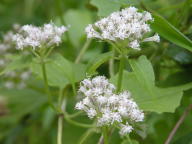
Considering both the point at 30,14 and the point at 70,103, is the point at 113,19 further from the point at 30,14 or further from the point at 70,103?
the point at 30,14

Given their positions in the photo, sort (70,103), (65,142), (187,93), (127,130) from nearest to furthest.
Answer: (127,130)
(187,93)
(65,142)
(70,103)

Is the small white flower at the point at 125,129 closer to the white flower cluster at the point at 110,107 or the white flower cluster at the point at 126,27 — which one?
the white flower cluster at the point at 110,107

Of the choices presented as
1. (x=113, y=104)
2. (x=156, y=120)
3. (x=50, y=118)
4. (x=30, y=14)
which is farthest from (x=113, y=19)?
(x=30, y=14)

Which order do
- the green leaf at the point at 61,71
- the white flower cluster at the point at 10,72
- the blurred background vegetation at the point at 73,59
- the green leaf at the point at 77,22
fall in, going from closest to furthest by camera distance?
the green leaf at the point at 61,71 → the blurred background vegetation at the point at 73,59 → the white flower cluster at the point at 10,72 → the green leaf at the point at 77,22

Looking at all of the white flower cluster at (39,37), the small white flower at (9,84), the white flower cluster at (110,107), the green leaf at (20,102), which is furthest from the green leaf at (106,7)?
the green leaf at (20,102)

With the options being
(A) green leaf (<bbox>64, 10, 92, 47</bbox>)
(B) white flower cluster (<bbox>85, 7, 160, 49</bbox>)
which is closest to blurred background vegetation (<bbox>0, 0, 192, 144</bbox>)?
(A) green leaf (<bbox>64, 10, 92, 47</bbox>)
